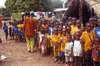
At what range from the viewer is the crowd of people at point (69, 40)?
9836 millimetres

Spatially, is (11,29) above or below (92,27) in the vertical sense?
below

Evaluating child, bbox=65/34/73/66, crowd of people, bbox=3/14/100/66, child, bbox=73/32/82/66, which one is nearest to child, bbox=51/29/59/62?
crowd of people, bbox=3/14/100/66

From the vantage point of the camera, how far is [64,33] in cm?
1208

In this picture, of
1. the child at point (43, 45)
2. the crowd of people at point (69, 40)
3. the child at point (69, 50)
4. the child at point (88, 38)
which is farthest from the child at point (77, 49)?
the child at point (43, 45)

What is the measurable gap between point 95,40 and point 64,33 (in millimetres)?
2705

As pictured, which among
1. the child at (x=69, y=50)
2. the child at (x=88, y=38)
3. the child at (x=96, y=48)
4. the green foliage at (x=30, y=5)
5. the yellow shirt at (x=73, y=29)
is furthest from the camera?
the green foliage at (x=30, y=5)

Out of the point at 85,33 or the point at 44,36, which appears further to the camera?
the point at 44,36

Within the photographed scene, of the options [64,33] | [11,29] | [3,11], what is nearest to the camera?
[64,33]

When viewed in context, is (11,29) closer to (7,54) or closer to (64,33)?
(7,54)

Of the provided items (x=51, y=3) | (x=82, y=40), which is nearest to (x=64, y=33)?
(x=82, y=40)

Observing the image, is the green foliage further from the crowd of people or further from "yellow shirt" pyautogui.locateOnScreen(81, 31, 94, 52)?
"yellow shirt" pyautogui.locateOnScreen(81, 31, 94, 52)

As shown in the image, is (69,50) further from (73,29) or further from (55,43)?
(55,43)

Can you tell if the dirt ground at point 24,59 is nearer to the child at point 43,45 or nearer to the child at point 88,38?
the child at point 43,45

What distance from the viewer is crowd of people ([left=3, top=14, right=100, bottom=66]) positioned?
Result: 9836 mm
